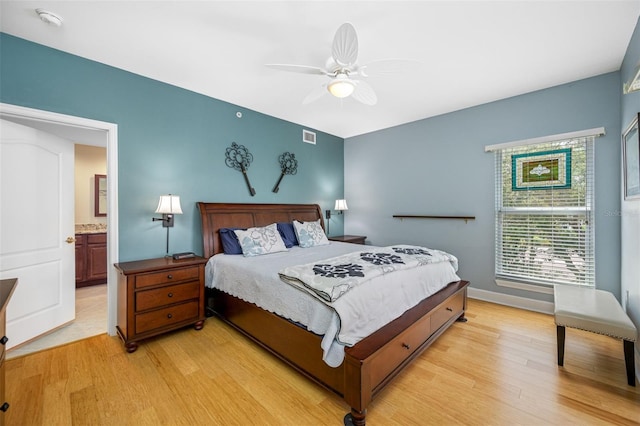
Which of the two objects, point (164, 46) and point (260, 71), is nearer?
point (164, 46)

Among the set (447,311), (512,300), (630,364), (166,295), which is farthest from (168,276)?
(512,300)

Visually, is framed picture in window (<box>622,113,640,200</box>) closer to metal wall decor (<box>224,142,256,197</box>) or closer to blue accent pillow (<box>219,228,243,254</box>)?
blue accent pillow (<box>219,228,243,254</box>)

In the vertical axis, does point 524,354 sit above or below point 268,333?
below

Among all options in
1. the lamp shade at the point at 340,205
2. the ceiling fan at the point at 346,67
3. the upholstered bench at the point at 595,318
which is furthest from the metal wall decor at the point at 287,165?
the upholstered bench at the point at 595,318

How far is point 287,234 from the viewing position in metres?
3.83

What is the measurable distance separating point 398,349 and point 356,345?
0.42 m

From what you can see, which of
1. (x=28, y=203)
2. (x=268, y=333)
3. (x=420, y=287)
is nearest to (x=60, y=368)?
(x=28, y=203)

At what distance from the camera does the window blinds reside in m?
3.00

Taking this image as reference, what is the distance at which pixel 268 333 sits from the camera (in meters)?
2.29

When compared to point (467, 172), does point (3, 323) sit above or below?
below

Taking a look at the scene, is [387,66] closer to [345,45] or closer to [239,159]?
[345,45]

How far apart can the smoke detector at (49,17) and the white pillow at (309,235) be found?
3.01m

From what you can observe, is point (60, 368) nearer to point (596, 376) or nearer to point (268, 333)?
point (268, 333)

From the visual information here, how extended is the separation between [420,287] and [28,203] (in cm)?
377
